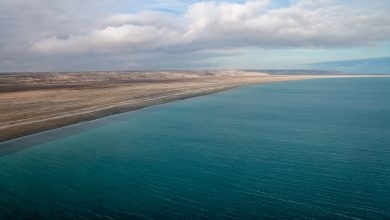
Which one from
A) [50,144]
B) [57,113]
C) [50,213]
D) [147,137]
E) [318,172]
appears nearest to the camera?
[50,213]

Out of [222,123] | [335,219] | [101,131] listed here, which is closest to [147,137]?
[101,131]

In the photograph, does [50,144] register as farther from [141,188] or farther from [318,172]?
[318,172]

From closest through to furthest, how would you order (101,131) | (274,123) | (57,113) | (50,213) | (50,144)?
(50,213), (50,144), (101,131), (274,123), (57,113)

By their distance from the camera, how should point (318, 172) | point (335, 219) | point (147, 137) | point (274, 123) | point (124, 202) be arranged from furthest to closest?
point (274, 123), point (147, 137), point (318, 172), point (124, 202), point (335, 219)

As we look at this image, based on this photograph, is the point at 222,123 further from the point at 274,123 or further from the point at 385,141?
the point at 385,141

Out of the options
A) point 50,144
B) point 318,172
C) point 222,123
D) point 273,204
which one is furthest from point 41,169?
point 222,123

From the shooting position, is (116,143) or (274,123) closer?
(116,143)
